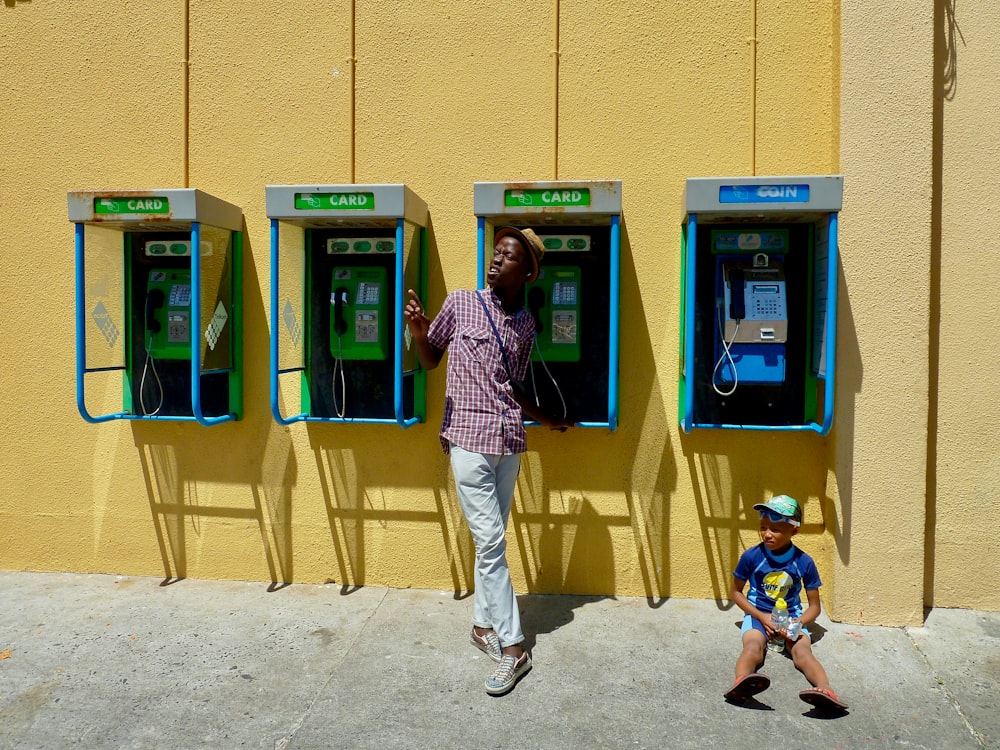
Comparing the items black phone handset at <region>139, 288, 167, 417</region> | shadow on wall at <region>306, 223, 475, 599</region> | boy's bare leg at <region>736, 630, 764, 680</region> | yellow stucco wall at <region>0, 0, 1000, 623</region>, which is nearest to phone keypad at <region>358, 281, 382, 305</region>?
yellow stucco wall at <region>0, 0, 1000, 623</region>

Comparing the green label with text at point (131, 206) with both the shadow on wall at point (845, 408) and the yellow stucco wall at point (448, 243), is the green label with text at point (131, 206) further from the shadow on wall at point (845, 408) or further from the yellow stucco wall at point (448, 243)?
the shadow on wall at point (845, 408)

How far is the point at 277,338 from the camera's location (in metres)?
4.18

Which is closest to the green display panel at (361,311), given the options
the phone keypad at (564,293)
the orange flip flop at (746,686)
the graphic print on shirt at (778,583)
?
the phone keypad at (564,293)

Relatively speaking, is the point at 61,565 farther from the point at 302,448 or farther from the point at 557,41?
the point at 557,41

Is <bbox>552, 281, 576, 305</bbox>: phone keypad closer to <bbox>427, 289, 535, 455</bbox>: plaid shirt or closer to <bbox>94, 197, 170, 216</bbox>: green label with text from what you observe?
<bbox>427, 289, 535, 455</bbox>: plaid shirt

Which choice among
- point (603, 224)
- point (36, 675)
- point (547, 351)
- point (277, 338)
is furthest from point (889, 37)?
point (36, 675)

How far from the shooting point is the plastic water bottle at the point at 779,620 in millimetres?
3473

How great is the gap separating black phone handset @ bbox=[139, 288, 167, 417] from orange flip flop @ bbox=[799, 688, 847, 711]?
351 centimetres

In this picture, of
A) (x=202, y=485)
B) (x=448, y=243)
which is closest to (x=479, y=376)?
(x=448, y=243)

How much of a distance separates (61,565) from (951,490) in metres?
4.80

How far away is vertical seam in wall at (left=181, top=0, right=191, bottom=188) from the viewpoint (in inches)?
174

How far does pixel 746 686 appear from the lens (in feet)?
10.2

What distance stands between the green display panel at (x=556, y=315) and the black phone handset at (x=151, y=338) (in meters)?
2.06

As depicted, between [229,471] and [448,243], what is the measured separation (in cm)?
175
